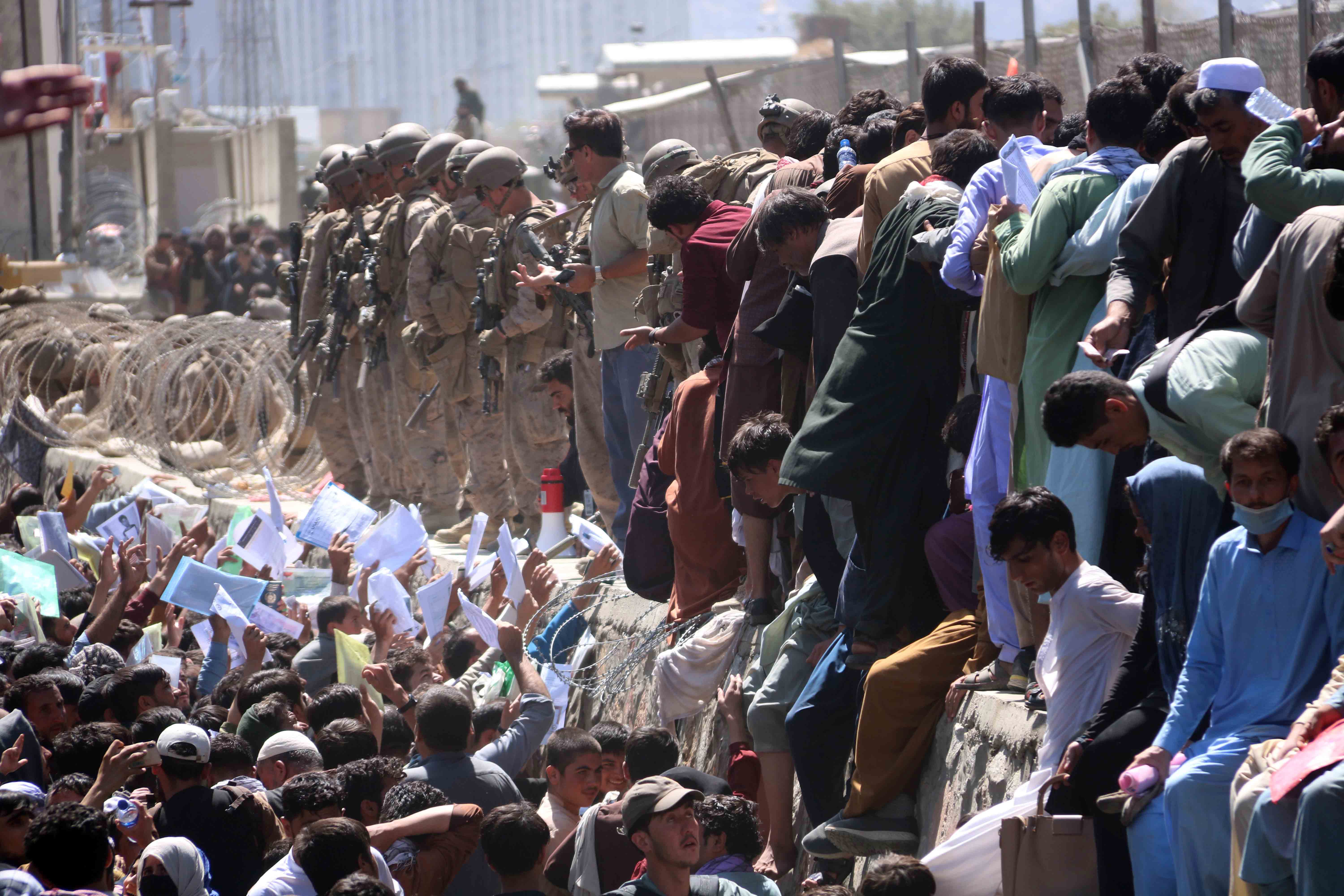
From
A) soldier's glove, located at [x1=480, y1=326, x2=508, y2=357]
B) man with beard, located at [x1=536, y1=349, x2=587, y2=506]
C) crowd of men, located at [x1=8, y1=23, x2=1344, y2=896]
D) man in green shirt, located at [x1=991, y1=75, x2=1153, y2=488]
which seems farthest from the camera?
soldier's glove, located at [x1=480, y1=326, x2=508, y2=357]

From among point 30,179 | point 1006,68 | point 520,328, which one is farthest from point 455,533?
point 30,179

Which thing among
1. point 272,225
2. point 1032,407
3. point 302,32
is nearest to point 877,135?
point 1032,407

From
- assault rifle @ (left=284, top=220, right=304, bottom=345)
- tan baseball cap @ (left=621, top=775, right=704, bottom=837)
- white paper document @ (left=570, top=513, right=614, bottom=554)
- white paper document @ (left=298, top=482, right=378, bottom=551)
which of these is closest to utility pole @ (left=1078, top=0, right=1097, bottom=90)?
white paper document @ (left=570, top=513, right=614, bottom=554)

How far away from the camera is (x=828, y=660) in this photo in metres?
5.40

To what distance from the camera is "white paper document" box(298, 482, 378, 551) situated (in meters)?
8.79

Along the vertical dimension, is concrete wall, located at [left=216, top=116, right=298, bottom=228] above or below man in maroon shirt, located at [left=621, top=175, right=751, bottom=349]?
above

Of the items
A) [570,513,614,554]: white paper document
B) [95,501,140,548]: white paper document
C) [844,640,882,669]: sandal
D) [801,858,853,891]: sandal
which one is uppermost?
[844,640,882,669]: sandal

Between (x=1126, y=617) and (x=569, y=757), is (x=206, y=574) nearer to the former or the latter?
(x=569, y=757)

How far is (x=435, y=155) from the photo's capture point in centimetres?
1137

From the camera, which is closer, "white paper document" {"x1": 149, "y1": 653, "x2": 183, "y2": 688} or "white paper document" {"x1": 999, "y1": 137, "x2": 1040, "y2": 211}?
"white paper document" {"x1": 999, "y1": 137, "x2": 1040, "y2": 211}

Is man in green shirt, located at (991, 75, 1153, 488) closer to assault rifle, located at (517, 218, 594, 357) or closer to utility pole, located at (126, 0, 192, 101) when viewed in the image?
assault rifle, located at (517, 218, 594, 357)

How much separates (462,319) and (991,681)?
6.53 meters

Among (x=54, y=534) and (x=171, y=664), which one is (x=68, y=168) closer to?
(x=54, y=534)

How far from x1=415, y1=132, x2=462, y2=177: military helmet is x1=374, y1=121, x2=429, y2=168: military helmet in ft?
1.29
